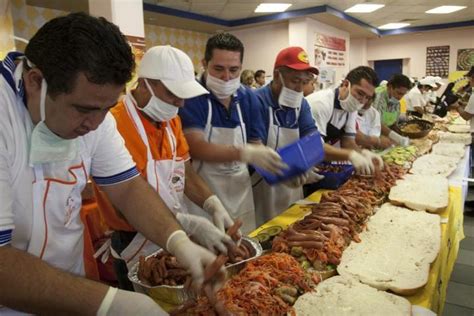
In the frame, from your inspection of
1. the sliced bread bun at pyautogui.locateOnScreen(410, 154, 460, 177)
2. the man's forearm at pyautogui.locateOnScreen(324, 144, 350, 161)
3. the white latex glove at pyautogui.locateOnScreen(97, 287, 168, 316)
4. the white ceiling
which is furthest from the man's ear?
the white ceiling

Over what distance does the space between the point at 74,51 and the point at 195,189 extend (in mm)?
1522

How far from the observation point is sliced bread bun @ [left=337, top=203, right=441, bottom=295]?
6.36 feet

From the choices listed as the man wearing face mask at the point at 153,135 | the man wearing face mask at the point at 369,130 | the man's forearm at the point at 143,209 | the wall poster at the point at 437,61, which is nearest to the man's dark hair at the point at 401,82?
the man wearing face mask at the point at 369,130

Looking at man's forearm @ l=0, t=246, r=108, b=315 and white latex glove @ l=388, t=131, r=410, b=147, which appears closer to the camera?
man's forearm @ l=0, t=246, r=108, b=315

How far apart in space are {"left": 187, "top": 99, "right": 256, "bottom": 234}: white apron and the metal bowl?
165 inches

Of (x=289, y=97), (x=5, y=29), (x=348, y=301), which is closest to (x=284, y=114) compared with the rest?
(x=289, y=97)

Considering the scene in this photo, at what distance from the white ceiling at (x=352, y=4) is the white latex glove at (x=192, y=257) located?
8564mm

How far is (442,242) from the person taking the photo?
97.0 inches

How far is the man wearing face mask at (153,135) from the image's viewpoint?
6.87 feet

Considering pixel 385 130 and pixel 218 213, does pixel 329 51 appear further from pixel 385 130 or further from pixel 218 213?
pixel 218 213

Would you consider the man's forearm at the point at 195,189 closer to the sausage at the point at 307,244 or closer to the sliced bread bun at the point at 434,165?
the sausage at the point at 307,244

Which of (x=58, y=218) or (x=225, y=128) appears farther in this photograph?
(x=225, y=128)

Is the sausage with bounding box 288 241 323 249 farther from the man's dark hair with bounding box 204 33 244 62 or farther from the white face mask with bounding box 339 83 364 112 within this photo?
the white face mask with bounding box 339 83 364 112

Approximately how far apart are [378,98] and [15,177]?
6086 millimetres
